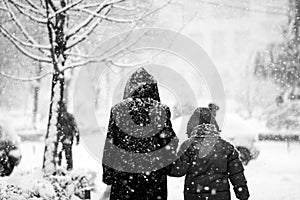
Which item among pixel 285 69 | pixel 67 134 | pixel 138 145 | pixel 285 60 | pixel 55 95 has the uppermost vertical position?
pixel 285 60

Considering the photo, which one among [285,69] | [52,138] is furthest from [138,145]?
[285,69]

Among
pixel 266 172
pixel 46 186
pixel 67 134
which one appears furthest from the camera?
pixel 266 172

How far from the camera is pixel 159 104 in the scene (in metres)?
3.85

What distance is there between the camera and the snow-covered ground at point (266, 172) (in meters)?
9.20

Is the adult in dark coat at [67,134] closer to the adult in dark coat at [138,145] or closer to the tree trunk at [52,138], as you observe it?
the tree trunk at [52,138]

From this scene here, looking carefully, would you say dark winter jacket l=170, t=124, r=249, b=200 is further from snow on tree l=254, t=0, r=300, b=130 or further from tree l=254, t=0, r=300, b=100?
tree l=254, t=0, r=300, b=100

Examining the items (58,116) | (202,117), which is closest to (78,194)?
(58,116)

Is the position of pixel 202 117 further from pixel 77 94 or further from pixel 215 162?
pixel 77 94

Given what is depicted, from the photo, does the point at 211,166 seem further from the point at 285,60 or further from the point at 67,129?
the point at 285,60

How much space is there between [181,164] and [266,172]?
8.96 metres

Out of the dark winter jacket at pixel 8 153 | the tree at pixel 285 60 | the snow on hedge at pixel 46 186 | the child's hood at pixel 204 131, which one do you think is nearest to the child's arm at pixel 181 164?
the child's hood at pixel 204 131

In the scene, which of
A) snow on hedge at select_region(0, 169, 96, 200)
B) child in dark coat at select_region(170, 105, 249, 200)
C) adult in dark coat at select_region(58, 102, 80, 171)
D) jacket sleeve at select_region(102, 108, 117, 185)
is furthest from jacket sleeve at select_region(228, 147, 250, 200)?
adult in dark coat at select_region(58, 102, 80, 171)

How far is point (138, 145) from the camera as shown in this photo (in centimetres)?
380

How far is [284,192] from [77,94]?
16666 mm
